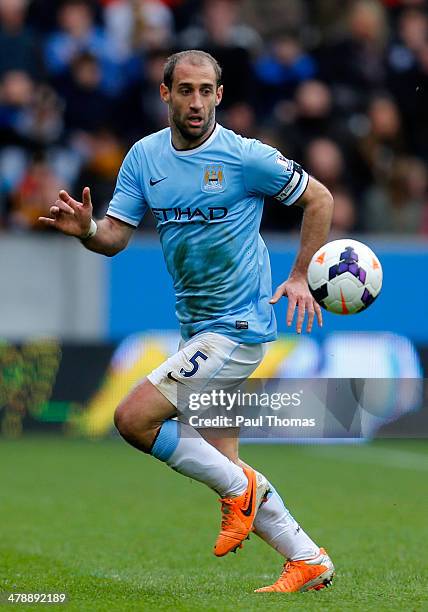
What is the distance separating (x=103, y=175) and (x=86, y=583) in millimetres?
8751

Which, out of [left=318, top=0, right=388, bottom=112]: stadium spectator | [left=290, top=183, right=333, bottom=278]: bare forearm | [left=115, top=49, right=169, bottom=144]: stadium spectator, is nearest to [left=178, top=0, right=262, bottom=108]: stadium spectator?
[left=115, top=49, right=169, bottom=144]: stadium spectator

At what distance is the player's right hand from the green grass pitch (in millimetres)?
1706

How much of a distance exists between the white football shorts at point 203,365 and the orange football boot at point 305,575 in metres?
0.94

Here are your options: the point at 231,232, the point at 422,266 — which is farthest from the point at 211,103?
the point at 422,266

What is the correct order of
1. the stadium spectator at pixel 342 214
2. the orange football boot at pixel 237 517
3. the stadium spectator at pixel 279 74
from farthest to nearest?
the stadium spectator at pixel 279 74 < the stadium spectator at pixel 342 214 < the orange football boot at pixel 237 517

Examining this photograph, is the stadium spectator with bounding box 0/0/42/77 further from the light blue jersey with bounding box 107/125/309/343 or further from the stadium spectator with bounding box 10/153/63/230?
the light blue jersey with bounding box 107/125/309/343

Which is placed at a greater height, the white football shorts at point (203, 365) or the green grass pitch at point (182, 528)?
the white football shorts at point (203, 365)

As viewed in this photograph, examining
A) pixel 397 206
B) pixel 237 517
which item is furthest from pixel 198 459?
pixel 397 206

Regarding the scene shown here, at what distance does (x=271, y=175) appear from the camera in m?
6.52

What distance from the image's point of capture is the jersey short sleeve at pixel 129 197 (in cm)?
677

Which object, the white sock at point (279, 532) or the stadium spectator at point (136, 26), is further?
the stadium spectator at point (136, 26)

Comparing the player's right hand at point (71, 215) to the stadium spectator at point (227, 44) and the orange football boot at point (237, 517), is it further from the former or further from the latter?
the stadium spectator at point (227, 44)

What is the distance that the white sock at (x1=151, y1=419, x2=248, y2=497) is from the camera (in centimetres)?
638

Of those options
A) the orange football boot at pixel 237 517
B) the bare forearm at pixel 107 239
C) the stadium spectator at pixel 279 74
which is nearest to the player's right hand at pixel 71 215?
the bare forearm at pixel 107 239
